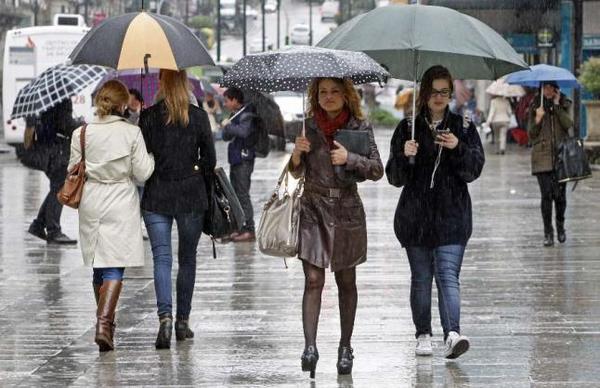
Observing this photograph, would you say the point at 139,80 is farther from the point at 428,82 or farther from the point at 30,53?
the point at 30,53

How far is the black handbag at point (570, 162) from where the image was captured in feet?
51.6

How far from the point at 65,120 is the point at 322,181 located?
26.2 ft

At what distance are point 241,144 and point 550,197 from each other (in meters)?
3.34

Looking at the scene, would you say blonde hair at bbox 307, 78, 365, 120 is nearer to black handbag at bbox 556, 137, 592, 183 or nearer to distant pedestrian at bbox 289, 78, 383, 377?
distant pedestrian at bbox 289, 78, 383, 377

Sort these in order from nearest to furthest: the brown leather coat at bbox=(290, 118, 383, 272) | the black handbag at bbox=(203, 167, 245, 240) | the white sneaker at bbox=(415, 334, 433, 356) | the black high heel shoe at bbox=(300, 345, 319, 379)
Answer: the black high heel shoe at bbox=(300, 345, 319, 379) → the brown leather coat at bbox=(290, 118, 383, 272) → the white sneaker at bbox=(415, 334, 433, 356) → the black handbag at bbox=(203, 167, 245, 240)

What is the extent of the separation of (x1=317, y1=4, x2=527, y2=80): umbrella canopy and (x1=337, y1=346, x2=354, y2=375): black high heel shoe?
1.78 m

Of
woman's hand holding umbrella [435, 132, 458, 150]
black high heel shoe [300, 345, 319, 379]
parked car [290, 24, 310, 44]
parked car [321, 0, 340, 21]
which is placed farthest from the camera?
parked car [321, 0, 340, 21]

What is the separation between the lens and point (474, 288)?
41.4 ft

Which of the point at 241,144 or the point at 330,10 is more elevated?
the point at 330,10

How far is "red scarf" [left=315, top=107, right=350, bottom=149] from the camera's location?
8.82 meters

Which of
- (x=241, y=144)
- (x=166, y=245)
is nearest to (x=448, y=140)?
Result: (x=166, y=245)

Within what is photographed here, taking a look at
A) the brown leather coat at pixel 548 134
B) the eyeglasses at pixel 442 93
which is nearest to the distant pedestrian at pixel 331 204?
the eyeglasses at pixel 442 93

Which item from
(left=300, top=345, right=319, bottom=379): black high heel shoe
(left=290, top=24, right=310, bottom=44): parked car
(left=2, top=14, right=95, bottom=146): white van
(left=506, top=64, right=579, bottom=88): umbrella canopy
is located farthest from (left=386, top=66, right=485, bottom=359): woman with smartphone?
(left=290, top=24, right=310, bottom=44): parked car

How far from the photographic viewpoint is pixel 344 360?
28.9 ft
